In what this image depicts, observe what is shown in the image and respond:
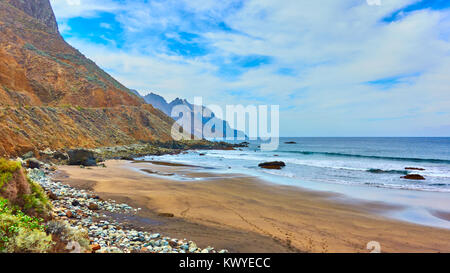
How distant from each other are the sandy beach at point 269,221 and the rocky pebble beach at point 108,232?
51 cm

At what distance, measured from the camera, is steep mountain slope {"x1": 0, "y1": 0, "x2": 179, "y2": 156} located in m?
23.5

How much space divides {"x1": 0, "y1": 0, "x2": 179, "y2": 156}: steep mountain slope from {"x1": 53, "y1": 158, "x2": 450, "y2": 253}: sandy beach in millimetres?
14269

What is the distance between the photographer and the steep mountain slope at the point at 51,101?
2353cm

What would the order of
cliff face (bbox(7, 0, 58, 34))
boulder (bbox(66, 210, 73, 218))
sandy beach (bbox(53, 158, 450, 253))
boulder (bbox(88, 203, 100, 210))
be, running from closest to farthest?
sandy beach (bbox(53, 158, 450, 253)) → boulder (bbox(66, 210, 73, 218)) → boulder (bbox(88, 203, 100, 210)) → cliff face (bbox(7, 0, 58, 34))

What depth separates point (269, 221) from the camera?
7992 mm

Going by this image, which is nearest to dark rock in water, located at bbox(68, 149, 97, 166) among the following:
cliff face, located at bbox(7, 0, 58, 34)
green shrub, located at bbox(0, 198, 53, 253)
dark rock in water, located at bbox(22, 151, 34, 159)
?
dark rock in water, located at bbox(22, 151, 34, 159)

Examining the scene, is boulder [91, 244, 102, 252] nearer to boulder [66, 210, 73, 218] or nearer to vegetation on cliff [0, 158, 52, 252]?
vegetation on cliff [0, 158, 52, 252]

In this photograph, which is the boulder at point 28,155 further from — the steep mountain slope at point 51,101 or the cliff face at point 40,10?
the cliff face at point 40,10

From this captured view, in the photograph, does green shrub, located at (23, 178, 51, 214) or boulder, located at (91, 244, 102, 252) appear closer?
boulder, located at (91, 244, 102, 252)

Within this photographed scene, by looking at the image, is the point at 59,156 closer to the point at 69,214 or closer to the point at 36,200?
the point at 69,214

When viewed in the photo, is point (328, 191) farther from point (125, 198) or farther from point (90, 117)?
point (90, 117)

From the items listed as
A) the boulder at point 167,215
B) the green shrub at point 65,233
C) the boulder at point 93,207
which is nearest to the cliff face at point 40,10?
the boulder at point 93,207

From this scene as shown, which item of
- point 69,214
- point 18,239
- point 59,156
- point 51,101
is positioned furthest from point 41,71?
point 18,239
